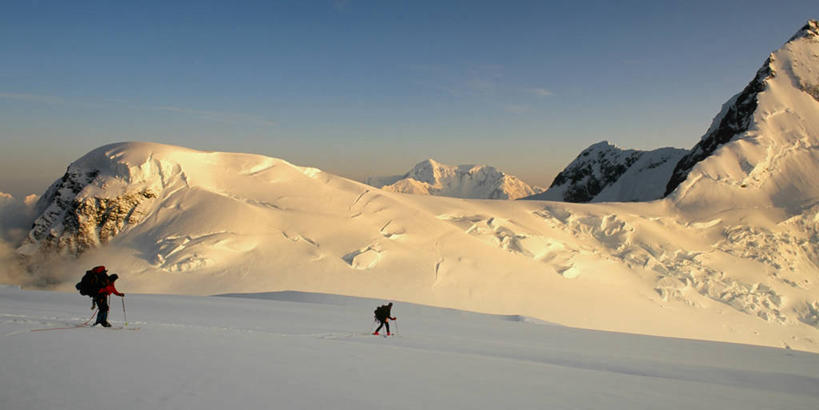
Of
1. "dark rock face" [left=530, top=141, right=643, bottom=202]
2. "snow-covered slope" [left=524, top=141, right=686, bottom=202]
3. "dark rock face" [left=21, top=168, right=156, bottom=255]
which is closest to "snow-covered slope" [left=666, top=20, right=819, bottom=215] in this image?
"snow-covered slope" [left=524, top=141, right=686, bottom=202]

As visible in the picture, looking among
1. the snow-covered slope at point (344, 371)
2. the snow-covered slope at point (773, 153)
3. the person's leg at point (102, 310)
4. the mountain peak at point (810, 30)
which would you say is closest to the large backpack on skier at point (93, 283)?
the person's leg at point (102, 310)

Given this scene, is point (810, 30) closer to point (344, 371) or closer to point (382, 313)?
point (382, 313)

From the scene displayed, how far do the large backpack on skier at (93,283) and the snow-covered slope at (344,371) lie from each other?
2.57 feet

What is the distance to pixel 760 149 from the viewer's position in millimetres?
52125

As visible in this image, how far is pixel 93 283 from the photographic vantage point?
10.9 meters

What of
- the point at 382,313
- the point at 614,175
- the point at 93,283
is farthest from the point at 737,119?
the point at 93,283

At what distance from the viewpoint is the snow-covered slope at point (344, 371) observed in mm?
5703

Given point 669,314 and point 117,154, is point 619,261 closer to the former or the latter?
point 669,314

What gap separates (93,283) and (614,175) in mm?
141143

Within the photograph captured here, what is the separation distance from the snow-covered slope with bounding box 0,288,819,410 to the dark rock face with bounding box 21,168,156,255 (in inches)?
867

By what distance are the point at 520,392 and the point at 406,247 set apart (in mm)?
27044

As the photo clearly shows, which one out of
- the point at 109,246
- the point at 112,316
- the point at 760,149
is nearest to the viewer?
the point at 112,316

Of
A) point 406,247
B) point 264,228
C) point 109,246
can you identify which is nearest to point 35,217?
point 109,246

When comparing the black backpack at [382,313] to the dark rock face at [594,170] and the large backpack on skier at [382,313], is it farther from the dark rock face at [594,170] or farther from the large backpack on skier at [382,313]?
the dark rock face at [594,170]
